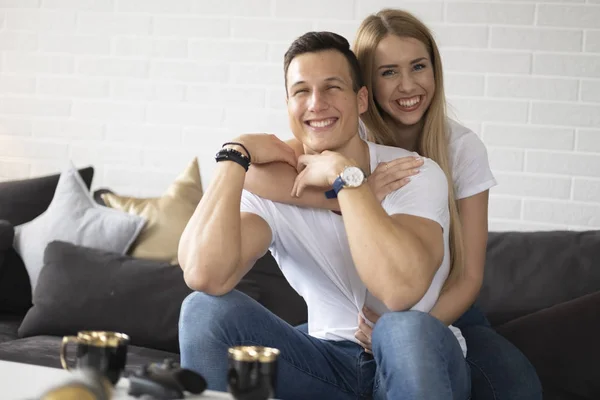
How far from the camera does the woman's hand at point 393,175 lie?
217 centimetres

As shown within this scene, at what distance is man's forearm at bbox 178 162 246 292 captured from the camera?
2020 mm

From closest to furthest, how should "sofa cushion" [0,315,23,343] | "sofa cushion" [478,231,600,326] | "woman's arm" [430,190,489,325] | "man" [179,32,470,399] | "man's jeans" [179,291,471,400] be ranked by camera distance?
"man's jeans" [179,291,471,400] → "man" [179,32,470,399] → "woman's arm" [430,190,489,325] → "sofa cushion" [478,231,600,326] → "sofa cushion" [0,315,23,343]

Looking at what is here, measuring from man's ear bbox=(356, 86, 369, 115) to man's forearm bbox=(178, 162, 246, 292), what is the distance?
15.9 inches

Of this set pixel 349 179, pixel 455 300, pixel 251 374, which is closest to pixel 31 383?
pixel 251 374

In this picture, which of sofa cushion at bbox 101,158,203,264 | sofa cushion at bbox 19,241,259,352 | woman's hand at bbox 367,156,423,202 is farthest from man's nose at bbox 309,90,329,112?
sofa cushion at bbox 101,158,203,264

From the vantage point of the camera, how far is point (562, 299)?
109 inches

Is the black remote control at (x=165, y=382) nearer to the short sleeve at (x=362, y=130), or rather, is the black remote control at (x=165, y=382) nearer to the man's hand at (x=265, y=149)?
the man's hand at (x=265, y=149)

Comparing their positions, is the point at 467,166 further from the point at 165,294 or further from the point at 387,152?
the point at 165,294

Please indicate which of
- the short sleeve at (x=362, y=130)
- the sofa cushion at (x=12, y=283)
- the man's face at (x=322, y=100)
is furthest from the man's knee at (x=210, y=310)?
the sofa cushion at (x=12, y=283)

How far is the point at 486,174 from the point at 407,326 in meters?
0.73

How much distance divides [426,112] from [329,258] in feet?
1.78

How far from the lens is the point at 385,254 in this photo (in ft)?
6.39

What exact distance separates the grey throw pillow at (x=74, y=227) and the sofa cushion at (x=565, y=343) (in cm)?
136

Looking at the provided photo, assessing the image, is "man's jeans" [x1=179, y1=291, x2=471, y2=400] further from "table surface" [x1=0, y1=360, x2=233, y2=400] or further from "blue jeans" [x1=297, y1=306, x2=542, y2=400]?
"table surface" [x1=0, y1=360, x2=233, y2=400]
